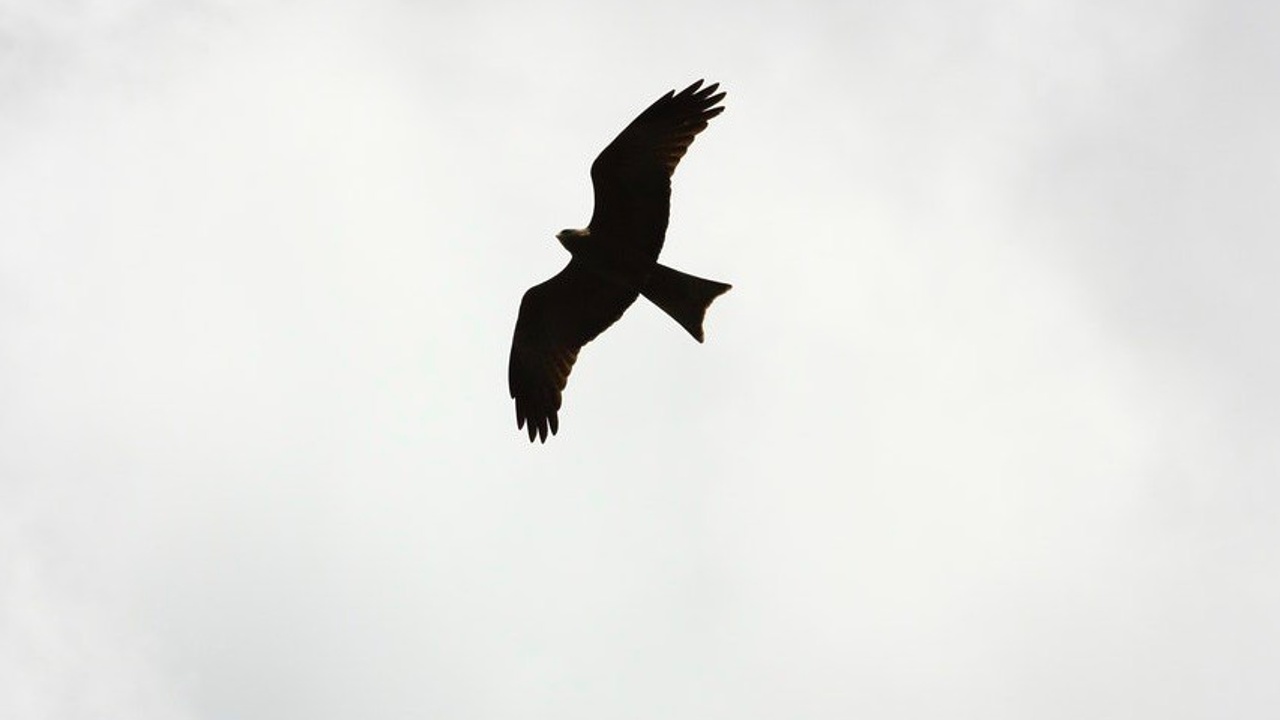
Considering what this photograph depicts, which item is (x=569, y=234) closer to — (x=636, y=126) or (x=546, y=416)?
(x=636, y=126)

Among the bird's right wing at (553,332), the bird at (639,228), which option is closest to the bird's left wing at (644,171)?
the bird at (639,228)

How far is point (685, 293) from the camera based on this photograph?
16.6m

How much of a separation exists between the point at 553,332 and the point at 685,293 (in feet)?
5.94

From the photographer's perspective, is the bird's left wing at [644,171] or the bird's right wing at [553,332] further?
the bird's right wing at [553,332]

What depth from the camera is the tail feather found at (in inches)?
651

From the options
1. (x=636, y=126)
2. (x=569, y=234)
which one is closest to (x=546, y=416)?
(x=569, y=234)

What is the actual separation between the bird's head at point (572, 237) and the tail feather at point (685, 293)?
75 cm

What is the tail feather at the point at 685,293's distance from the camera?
16547 millimetres

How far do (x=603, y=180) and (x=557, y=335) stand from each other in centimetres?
211

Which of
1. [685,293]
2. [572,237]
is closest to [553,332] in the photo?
[572,237]

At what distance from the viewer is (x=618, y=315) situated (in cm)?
1769

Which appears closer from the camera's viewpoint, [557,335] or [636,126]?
[636,126]

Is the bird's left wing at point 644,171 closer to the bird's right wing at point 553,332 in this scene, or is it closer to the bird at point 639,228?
the bird at point 639,228

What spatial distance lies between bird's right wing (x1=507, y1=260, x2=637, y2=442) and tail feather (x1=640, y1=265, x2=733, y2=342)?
0.47m
